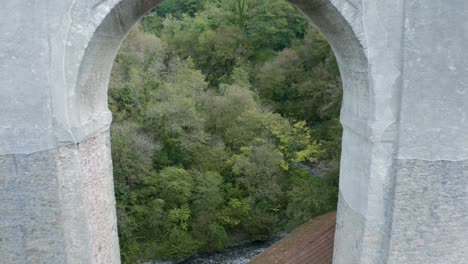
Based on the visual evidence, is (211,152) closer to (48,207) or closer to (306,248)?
(306,248)

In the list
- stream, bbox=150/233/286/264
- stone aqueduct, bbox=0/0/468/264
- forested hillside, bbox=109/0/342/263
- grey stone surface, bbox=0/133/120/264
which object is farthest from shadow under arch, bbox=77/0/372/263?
stream, bbox=150/233/286/264

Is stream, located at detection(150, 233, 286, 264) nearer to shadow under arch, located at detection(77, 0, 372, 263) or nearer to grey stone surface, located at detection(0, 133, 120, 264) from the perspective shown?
shadow under arch, located at detection(77, 0, 372, 263)

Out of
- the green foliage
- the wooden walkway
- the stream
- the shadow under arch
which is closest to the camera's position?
the shadow under arch

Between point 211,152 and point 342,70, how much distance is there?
32.5 ft

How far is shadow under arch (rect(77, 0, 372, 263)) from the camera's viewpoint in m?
5.55

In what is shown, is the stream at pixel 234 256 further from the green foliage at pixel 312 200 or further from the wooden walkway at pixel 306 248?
the wooden walkway at pixel 306 248

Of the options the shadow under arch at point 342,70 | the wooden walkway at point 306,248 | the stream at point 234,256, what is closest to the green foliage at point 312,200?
the stream at point 234,256

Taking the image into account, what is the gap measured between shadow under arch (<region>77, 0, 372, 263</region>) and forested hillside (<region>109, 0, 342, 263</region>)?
5934 millimetres

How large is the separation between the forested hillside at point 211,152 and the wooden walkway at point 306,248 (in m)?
2.85

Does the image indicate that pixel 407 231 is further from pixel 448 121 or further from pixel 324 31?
pixel 324 31

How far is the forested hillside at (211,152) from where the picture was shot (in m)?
14.4

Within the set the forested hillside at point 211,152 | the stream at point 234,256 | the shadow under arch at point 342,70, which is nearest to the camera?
the shadow under arch at point 342,70

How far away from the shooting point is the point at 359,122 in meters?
5.90

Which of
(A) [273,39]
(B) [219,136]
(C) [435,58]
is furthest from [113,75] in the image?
(C) [435,58]
